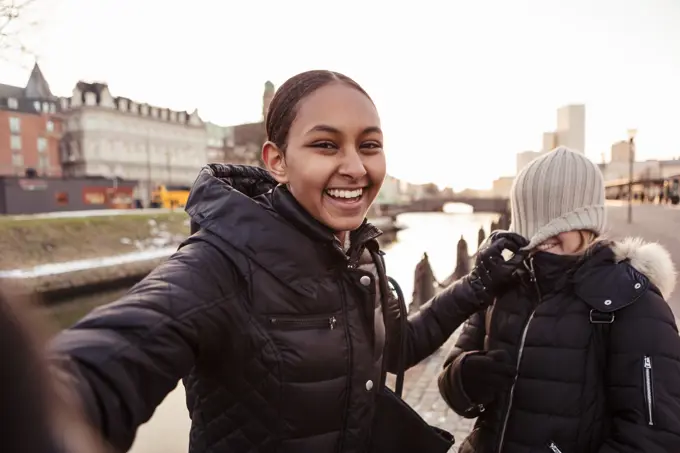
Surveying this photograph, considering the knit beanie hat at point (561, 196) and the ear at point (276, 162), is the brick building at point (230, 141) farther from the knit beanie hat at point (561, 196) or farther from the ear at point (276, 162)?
the ear at point (276, 162)

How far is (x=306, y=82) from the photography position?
1295mm

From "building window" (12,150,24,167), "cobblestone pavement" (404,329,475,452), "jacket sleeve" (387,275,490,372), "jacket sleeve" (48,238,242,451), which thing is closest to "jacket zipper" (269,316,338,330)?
"jacket sleeve" (48,238,242,451)

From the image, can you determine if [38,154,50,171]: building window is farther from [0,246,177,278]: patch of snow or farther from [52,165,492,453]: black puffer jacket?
[52,165,492,453]: black puffer jacket

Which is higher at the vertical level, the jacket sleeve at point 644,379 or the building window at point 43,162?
the building window at point 43,162

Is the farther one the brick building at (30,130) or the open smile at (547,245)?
the brick building at (30,130)

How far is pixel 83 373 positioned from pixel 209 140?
72.4 m

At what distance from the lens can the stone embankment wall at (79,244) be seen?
14844 mm

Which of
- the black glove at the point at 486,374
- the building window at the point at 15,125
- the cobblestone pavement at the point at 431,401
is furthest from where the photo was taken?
the building window at the point at 15,125

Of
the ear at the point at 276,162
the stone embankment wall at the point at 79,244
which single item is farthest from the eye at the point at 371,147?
the stone embankment wall at the point at 79,244

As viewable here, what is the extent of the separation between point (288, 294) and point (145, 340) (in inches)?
15.7

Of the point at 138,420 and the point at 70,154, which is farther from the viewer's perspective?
the point at 70,154

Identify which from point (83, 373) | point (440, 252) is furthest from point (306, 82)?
point (440, 252)

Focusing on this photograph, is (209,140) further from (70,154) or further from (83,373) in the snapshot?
(83,373)

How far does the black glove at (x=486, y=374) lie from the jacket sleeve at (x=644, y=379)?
339 mm
